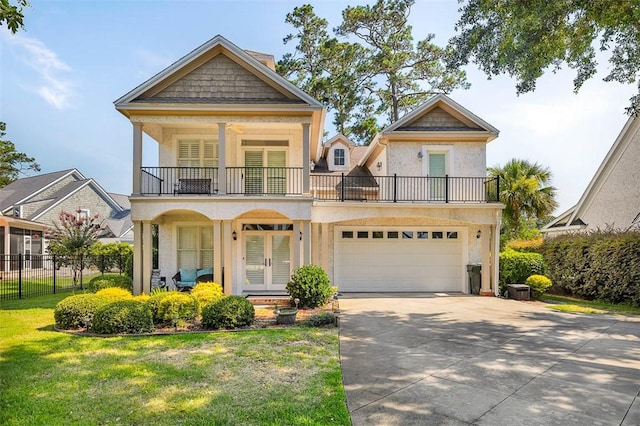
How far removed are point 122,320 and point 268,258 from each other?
6.75 meters

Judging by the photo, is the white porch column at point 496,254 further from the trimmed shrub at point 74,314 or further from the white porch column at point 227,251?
the trimmed shrub at point 74,314

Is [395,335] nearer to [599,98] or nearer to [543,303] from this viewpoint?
[543,303]

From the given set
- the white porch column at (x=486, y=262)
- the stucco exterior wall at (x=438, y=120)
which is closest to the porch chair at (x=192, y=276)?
the stucco exterior wall at (x=438, y=120)

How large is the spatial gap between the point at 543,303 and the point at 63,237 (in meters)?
18.6

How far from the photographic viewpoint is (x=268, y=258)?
1467 cm

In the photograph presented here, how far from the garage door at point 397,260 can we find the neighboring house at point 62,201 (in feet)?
65.9

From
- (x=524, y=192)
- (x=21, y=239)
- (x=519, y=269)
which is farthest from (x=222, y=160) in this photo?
(x=21, y=239)

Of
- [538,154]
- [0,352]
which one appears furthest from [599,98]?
[0,352]

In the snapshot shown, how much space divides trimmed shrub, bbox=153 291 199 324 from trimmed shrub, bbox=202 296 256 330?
67 centimetres

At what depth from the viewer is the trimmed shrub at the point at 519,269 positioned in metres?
14.7

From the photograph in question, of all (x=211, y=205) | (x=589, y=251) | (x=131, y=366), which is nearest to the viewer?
(x=131, y=366)

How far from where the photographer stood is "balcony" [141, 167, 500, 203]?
14.1 metres

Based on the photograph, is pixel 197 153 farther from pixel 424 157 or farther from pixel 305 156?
pixel 424 157

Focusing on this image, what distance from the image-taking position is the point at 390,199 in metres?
15.5
